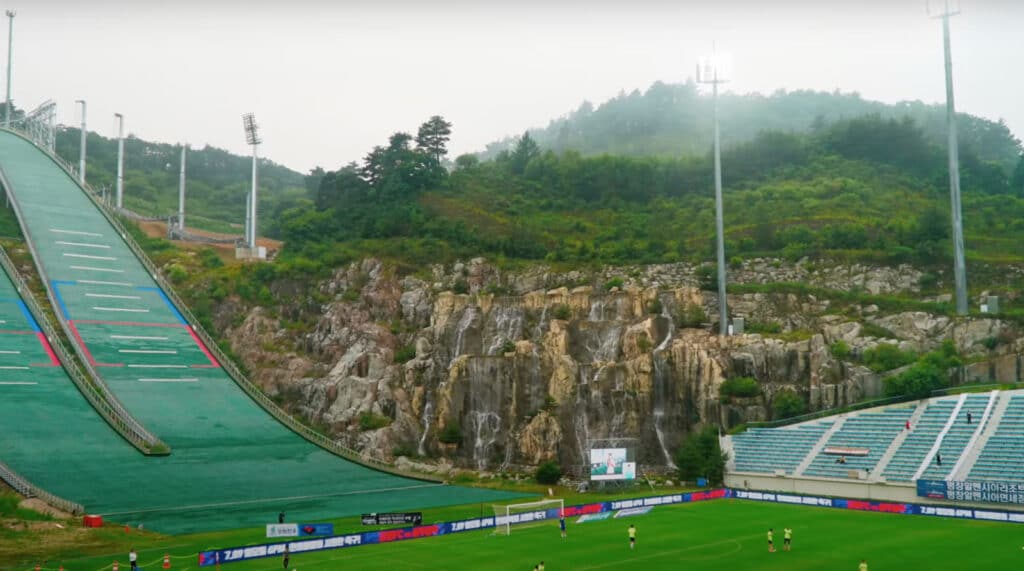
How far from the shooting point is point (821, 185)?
102625 mm

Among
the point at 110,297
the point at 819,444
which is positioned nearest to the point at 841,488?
the point at 819,444

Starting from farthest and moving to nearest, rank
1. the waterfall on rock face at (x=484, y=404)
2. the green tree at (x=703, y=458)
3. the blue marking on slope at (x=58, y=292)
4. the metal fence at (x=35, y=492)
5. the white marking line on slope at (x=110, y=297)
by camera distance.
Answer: the white marking line on slope at (x=110, y=297), the blue marking on slope at (x=58, y=292), the waterfall on rock face at (x=484, y=404), the green tree at (x=703, y=458), the metal fence at (x=35, y=492)

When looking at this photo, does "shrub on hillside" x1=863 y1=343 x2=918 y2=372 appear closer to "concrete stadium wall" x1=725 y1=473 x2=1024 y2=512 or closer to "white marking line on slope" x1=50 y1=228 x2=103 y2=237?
"concrete stadium wall" x1=725 y1=473 x2=1024 y2=512

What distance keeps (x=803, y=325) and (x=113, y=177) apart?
126 m

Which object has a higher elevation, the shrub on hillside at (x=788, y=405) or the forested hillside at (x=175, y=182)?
the forested hillside at (x=175, y=182)

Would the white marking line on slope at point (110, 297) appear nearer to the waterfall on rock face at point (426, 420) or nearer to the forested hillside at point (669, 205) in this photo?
the forested hillside at point (669, 205)

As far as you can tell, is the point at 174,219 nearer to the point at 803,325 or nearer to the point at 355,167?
the point at 355,167

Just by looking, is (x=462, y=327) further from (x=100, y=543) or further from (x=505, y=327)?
(x=100, y=543)

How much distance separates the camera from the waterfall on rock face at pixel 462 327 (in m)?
75.9

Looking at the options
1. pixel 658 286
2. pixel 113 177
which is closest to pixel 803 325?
pixel 658 286

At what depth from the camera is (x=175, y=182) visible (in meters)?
168

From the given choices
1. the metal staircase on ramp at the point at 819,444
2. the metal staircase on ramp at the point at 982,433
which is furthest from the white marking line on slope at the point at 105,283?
the metal staircase on ramp at the point at 982,433

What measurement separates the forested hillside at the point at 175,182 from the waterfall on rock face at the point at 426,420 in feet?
220

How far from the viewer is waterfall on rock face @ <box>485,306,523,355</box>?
250 feet
